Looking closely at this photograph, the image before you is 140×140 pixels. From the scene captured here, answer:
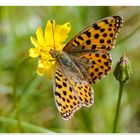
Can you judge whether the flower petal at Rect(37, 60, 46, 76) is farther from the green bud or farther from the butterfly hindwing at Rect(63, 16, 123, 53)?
the green bud

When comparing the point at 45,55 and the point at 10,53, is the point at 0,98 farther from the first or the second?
the point at 45,55

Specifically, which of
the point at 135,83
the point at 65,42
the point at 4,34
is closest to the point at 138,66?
the point at 135,83

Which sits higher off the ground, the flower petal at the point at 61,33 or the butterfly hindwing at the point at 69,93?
the flower petal at the point at 61,33

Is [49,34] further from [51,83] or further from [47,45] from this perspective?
[51,83]

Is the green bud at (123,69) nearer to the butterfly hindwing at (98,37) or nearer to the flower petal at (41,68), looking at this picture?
the butterfly hindwing at (98,37)

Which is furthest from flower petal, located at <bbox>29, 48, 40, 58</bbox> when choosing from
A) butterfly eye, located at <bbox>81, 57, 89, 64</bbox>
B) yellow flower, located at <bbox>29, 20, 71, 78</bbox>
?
butterfly eye, located at <bbox>81, 57, 89, 64</bbox>

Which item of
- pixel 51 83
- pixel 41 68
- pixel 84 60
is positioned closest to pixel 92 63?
pixel 84 60

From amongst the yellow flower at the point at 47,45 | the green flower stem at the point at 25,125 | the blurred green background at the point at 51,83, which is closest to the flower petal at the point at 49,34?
the yellow flower at the point at 47,45
